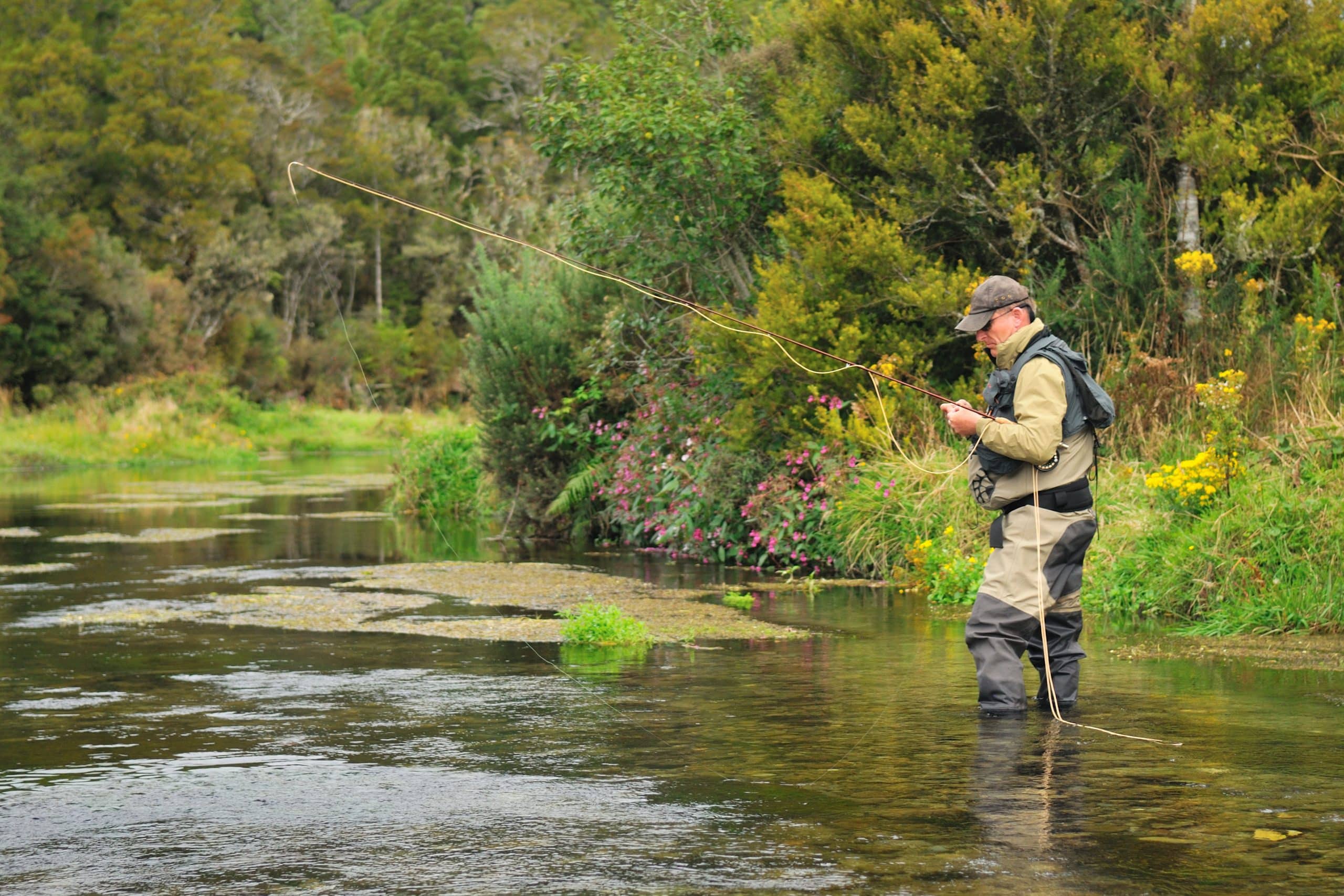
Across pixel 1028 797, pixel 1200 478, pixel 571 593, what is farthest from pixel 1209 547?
pixel 1028 797

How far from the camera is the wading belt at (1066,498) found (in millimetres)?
7375

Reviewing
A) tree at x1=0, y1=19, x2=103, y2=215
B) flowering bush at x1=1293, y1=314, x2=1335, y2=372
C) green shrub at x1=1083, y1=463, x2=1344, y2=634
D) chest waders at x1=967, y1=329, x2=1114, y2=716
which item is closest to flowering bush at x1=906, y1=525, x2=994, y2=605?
green shrub at x1=1083, y1=463, x2=1344, y2=634

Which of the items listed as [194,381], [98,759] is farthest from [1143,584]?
[194,381]

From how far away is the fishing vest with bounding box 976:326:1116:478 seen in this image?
7.34 m

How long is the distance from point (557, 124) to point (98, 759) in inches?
413

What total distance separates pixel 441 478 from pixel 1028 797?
62.8 ft

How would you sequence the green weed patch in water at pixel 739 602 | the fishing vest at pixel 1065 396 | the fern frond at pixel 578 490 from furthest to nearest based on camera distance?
the fern frond at pixel 578 490 < the green weed patch in water at pixel 739 602 < the fishing vest at pixel 1065 396

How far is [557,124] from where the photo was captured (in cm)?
1636

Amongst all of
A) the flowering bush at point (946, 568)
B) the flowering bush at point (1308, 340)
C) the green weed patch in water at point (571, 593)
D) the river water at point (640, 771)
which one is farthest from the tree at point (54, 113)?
the flowering bush at point (1308, 340)

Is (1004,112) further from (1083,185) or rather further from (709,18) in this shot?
(709,18)

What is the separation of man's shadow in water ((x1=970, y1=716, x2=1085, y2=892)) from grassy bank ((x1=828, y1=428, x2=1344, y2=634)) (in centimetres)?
372

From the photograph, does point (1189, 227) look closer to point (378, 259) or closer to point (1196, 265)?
point (1196, 265)

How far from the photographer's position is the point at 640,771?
21.5 ft

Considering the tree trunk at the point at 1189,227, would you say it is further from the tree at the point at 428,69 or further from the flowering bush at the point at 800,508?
the tree at the point at 428,69
